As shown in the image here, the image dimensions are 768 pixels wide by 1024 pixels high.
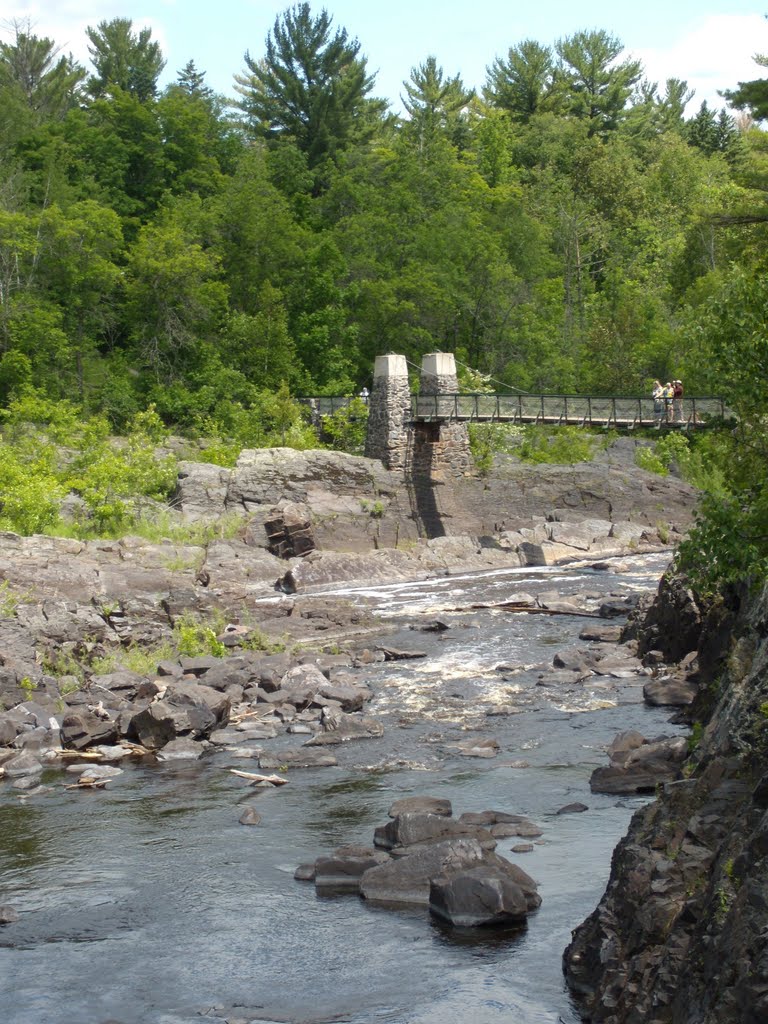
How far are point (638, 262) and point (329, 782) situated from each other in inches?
2406

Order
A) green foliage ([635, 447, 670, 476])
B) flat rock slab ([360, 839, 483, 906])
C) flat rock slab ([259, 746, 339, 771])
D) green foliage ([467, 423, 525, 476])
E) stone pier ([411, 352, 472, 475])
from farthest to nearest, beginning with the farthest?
green foliage ([635, 447, 670, 476]) < green foliage ([467, 423, 525, 476]) < stone pier ([411, 352, 472, 475]) < flat rock slab ([259, 746, 339, 771]) < flat rock slab ([360, 839, 483, 906])

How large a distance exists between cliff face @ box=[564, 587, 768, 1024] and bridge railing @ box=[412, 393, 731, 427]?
86.2ft

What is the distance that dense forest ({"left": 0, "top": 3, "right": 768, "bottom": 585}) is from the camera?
53875mm

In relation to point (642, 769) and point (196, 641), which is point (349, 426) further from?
point (642, 769)

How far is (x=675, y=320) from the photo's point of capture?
2611 inches

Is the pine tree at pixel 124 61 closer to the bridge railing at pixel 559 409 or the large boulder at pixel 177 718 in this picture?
the bridge railing at pixel 559 409

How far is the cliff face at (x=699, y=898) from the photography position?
9.04m

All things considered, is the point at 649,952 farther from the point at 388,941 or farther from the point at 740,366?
the point at 740,366

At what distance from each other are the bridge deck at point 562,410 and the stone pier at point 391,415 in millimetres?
543

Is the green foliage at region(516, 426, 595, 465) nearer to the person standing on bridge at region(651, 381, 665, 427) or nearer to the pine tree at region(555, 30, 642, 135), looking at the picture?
the person standing on bridge at region(651, 381, 665, 427)

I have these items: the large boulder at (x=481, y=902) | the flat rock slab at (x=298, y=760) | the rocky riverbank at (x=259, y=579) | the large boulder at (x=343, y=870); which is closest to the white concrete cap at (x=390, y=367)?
the rocky riverbank at (x=259, y=579)

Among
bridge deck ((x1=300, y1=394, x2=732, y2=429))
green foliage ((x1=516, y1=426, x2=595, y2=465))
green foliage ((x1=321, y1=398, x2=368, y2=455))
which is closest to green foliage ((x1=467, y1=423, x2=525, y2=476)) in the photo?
green foliage ((x1=516, y1=426, x2=595, y2=465))

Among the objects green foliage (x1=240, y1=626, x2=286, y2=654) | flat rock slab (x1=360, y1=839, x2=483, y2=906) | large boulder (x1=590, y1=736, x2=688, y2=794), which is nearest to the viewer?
flat rock slab (x1=360, y1=839, x2=483, y2=906)

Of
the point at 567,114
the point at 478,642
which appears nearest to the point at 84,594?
the point at 478,642
